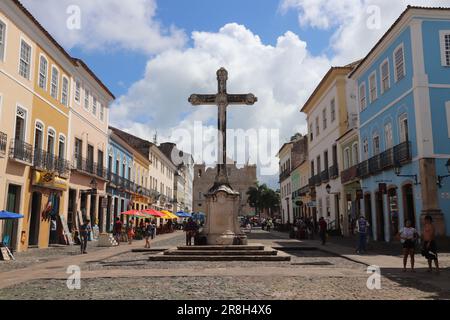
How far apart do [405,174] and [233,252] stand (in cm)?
940

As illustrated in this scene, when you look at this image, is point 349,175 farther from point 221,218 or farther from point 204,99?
point 221,218

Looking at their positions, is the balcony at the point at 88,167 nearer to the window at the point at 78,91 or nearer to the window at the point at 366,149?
the window at the point at 78,91

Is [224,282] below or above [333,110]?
below

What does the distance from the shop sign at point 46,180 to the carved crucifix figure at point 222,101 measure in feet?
27.7

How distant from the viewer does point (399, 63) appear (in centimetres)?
1958

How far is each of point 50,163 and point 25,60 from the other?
4890mm

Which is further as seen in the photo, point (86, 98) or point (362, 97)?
point (86, 98)

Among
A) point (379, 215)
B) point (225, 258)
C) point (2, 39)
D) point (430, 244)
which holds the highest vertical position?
point (2, 39)

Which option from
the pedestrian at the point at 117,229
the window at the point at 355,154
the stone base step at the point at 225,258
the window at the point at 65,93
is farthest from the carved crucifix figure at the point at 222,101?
the window at the point at 355,154

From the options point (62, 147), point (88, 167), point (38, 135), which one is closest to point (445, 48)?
point (38, 135)

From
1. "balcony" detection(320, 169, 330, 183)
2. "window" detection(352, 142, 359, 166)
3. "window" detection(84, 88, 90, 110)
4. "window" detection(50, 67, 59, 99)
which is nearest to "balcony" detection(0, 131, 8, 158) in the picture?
"window" detection(50, 67, 59, 99)

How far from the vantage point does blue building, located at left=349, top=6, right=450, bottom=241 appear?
17.2m

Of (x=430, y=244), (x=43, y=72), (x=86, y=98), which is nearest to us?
(x=430, y=244)

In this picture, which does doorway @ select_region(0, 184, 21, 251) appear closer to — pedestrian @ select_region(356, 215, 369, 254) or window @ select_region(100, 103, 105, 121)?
window @ select_region(100, 103, 105, 121)
